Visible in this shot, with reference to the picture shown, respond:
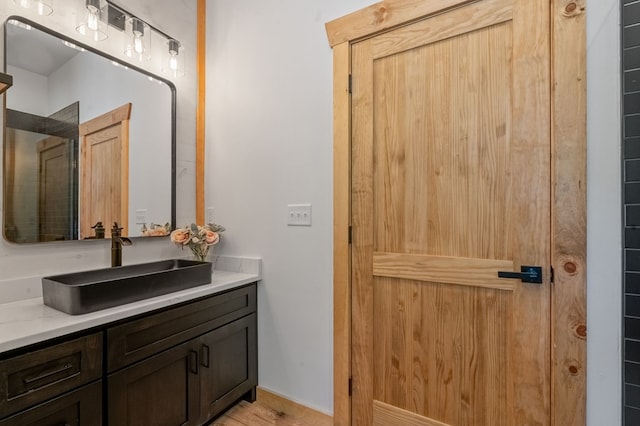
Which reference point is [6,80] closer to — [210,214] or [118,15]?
[118,15]

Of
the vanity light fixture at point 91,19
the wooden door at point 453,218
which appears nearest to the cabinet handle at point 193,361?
the wooden door at point 453,218

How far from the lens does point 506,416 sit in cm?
130

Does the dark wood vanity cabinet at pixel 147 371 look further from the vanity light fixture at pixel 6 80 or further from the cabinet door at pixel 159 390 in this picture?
the vanity light fixture at pixel 6 80

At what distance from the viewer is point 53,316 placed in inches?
47.4

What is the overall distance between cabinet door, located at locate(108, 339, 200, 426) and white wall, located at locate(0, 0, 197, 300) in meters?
0.68

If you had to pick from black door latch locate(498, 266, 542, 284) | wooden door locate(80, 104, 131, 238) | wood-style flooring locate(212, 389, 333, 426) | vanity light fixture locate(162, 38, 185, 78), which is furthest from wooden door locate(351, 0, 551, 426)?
wooden door locate(80, 104, 131, 238)

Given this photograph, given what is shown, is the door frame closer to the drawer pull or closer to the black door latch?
the black door latch

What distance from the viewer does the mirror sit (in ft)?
4.77

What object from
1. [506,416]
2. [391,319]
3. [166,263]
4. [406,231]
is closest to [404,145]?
[406,231]

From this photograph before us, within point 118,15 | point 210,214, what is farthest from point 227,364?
point 118,15

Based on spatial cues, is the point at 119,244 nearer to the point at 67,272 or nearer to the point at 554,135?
the point at 67,272

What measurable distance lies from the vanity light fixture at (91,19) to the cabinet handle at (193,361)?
1787 mm

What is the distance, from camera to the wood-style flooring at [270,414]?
175 centimetres

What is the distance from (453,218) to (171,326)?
141 centimetres
